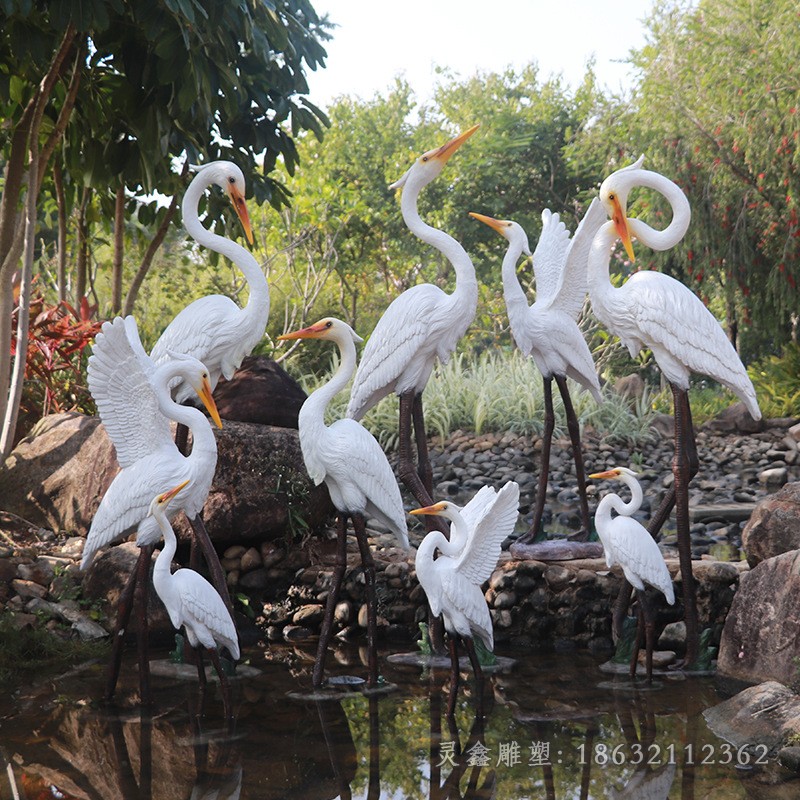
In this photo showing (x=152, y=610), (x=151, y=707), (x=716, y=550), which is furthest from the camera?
(x=716, y=550)

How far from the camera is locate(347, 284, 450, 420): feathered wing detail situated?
5094 millimetres

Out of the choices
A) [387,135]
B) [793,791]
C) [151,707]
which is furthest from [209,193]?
[387,135]

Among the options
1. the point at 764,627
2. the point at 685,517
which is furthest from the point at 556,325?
the point at 764,627

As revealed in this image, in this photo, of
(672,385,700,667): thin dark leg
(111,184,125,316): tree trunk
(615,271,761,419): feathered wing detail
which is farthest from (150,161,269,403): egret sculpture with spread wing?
(111,184,125,316): tree trunk

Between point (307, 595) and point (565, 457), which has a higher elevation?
point (565, 457)

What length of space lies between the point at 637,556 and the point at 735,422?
8.22 meters

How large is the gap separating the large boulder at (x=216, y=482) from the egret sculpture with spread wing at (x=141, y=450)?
4.34 ft

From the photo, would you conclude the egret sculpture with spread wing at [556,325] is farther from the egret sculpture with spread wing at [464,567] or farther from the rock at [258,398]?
the rock at [258,398]

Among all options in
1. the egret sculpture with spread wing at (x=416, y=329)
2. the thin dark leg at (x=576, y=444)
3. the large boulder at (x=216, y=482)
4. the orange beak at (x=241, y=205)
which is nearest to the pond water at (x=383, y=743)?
the thin dark leg at (x=576, y=444)

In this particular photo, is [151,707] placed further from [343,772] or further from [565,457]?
[565,457]

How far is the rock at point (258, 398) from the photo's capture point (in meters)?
6.79

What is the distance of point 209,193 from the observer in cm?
774

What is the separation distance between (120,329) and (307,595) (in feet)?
7.66

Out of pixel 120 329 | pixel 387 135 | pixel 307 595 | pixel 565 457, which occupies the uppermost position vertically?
pixel 387 135
